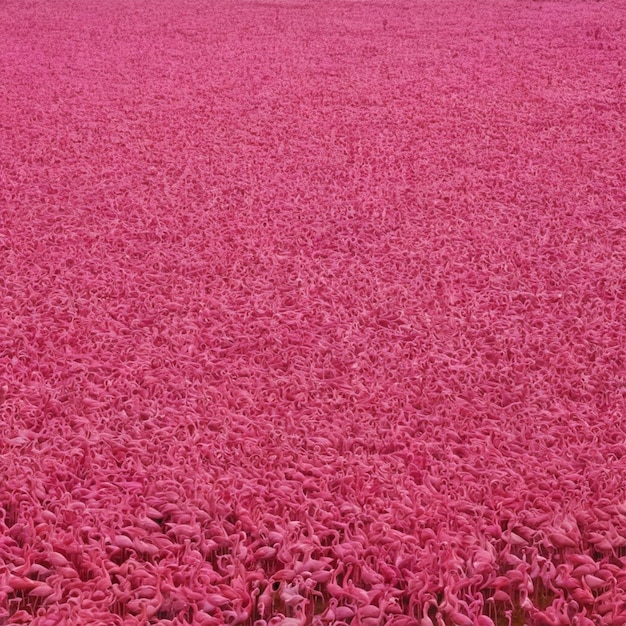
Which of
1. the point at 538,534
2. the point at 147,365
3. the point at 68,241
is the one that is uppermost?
the point at 68,241

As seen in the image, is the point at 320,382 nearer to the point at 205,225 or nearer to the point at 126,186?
the point at 205,225

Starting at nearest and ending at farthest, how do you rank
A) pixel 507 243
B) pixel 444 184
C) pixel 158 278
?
pixel 158 278
pixel 507 243
pixel 444 184

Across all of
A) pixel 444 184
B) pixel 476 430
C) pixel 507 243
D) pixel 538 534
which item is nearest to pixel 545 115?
pixel 444 184

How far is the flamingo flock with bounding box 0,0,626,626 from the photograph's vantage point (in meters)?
2.08

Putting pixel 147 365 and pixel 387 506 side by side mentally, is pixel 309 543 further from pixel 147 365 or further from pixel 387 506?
pixel 147 365

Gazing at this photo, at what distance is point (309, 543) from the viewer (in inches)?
85.1

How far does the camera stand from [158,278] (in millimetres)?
3570

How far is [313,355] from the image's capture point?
301cm

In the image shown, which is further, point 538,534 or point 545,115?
point 545,115

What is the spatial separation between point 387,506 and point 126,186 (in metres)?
2.90

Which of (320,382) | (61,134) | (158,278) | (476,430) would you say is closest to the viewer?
(476,430)

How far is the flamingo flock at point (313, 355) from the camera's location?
81.9 inches

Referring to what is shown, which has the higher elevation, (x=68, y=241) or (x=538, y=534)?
(x=68, y=241)

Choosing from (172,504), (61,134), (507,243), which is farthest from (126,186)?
(172,504)
